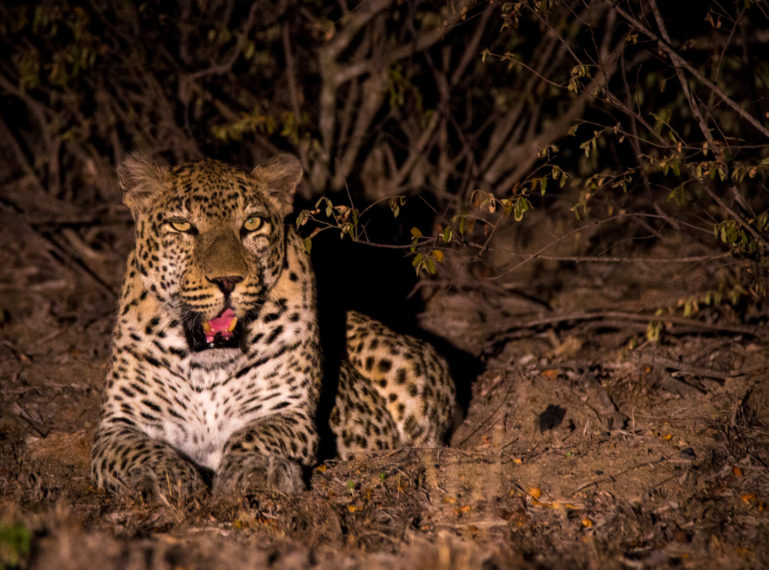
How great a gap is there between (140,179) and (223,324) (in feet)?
3.59

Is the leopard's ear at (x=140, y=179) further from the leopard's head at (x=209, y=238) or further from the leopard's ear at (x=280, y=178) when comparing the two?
the leopard's ear at (x=280, y=178)

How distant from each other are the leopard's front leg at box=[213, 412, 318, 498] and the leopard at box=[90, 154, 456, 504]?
10 mm

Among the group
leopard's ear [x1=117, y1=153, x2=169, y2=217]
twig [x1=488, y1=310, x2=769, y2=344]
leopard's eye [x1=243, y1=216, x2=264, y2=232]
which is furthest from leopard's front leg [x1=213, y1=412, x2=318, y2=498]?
twig [x1=488, y1=310, x2=769, y2=344]

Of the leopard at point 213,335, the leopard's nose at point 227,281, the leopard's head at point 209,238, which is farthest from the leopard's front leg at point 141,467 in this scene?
the leopard's nose at point 227,281

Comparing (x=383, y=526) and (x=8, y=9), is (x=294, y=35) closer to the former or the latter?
(x=8, y=9)

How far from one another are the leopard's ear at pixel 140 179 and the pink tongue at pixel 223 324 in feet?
3.03

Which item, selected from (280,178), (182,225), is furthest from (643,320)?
(182,225)

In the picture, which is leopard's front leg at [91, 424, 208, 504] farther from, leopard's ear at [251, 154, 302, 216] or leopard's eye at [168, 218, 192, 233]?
leopard's ear at [251, 154, 302, 216]

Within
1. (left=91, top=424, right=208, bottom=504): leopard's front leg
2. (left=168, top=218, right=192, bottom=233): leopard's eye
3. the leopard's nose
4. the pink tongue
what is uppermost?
(left=168, top=218, right=192, bottom=233): leopard's eye

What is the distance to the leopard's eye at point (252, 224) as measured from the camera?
17.1 feet

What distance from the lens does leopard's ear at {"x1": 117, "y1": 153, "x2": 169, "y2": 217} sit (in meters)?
5.32

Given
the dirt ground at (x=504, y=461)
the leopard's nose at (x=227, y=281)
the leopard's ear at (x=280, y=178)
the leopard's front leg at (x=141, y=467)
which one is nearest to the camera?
the dirt ground at (x=504, y=461)

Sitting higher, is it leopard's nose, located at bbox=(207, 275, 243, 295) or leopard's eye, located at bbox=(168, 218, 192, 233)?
leopard's eye, located at bbox=(168, 218, 192, 233)

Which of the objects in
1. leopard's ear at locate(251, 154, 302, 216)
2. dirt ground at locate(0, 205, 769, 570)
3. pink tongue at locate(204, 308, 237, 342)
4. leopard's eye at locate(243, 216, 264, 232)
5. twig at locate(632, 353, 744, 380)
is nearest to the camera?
dirt ground at locate(0, 205, 769, 570)
